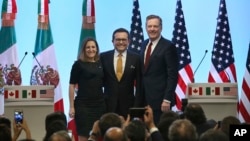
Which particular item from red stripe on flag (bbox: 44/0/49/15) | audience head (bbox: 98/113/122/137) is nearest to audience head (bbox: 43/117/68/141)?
audience head (bbox: 98/113/122/137)

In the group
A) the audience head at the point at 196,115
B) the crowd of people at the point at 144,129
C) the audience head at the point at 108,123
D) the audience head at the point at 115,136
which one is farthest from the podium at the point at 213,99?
the audience head at the point at 115,136

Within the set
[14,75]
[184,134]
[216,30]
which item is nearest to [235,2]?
[216,30]

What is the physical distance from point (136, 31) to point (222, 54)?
Answer: 4.73ft

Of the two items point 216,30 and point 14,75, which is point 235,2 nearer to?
point 216,30

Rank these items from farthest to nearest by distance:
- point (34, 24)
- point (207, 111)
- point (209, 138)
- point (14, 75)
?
point (34, 24), point (14, 75), point (207, 111), point (209, 138)

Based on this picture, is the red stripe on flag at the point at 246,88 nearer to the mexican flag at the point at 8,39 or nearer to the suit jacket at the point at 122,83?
the suit jacket at the point at 122,83

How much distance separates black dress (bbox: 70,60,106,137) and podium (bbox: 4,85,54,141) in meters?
1.14

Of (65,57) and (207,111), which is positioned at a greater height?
(65,57)

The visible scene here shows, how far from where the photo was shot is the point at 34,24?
11.6m

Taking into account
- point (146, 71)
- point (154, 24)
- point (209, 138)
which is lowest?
point (209, 138)

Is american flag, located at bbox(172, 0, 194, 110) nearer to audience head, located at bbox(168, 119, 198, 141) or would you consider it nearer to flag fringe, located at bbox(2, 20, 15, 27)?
flag fringe, located at bbox(2, 20, 15, 27)

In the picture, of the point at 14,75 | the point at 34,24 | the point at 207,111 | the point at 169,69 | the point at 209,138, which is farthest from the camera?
the point at 34,24

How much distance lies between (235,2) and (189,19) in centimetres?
84

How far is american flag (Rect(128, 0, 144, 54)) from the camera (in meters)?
11.2
